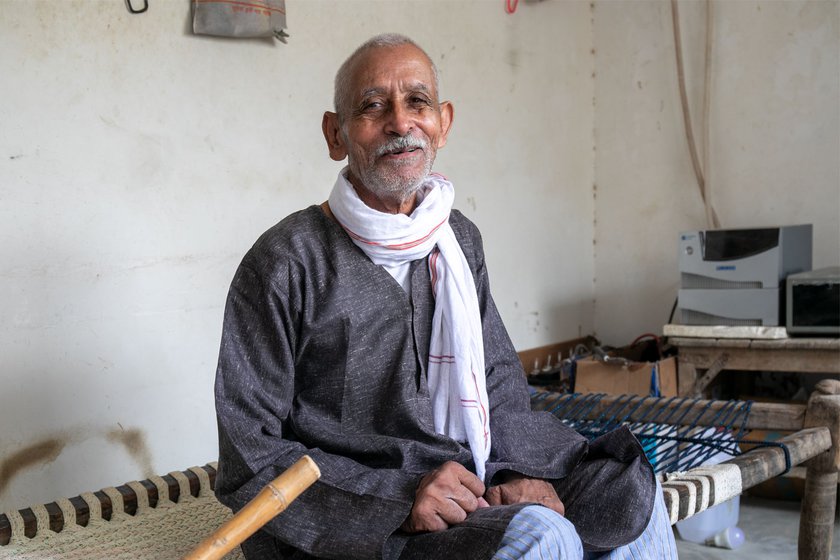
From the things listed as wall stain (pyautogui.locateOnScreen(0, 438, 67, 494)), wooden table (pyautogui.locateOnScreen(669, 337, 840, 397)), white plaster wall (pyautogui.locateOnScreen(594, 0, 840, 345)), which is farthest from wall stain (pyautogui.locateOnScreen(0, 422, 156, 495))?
white plaster wall (pyautogui.locateOnScreen(594, 0, 840, 345))

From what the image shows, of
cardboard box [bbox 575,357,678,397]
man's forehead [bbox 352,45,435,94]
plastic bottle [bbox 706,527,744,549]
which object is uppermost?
man's forehead [bbox 352,45,435,94]

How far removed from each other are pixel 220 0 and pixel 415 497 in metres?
1.37

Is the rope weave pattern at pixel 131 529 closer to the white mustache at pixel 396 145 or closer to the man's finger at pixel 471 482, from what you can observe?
the man's finger at pixel 471 482

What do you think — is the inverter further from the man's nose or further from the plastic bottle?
the man's nose

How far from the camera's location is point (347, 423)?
1.32 metres

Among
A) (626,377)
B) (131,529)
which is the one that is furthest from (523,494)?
(626,377)

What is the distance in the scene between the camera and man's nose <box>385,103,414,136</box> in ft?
4.39

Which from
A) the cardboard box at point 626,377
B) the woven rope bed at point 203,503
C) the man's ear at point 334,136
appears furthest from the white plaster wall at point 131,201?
the cardboard box at point 626,377

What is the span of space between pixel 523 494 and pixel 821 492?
104 cm

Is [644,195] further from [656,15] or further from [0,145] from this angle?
[0,145]

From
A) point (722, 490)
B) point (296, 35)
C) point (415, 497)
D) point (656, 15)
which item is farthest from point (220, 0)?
point (656, 15)

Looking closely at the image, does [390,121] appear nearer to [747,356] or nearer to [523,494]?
[523,494]

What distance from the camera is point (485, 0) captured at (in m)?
3.08

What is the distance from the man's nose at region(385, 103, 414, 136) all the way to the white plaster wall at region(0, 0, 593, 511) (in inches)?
33.9
